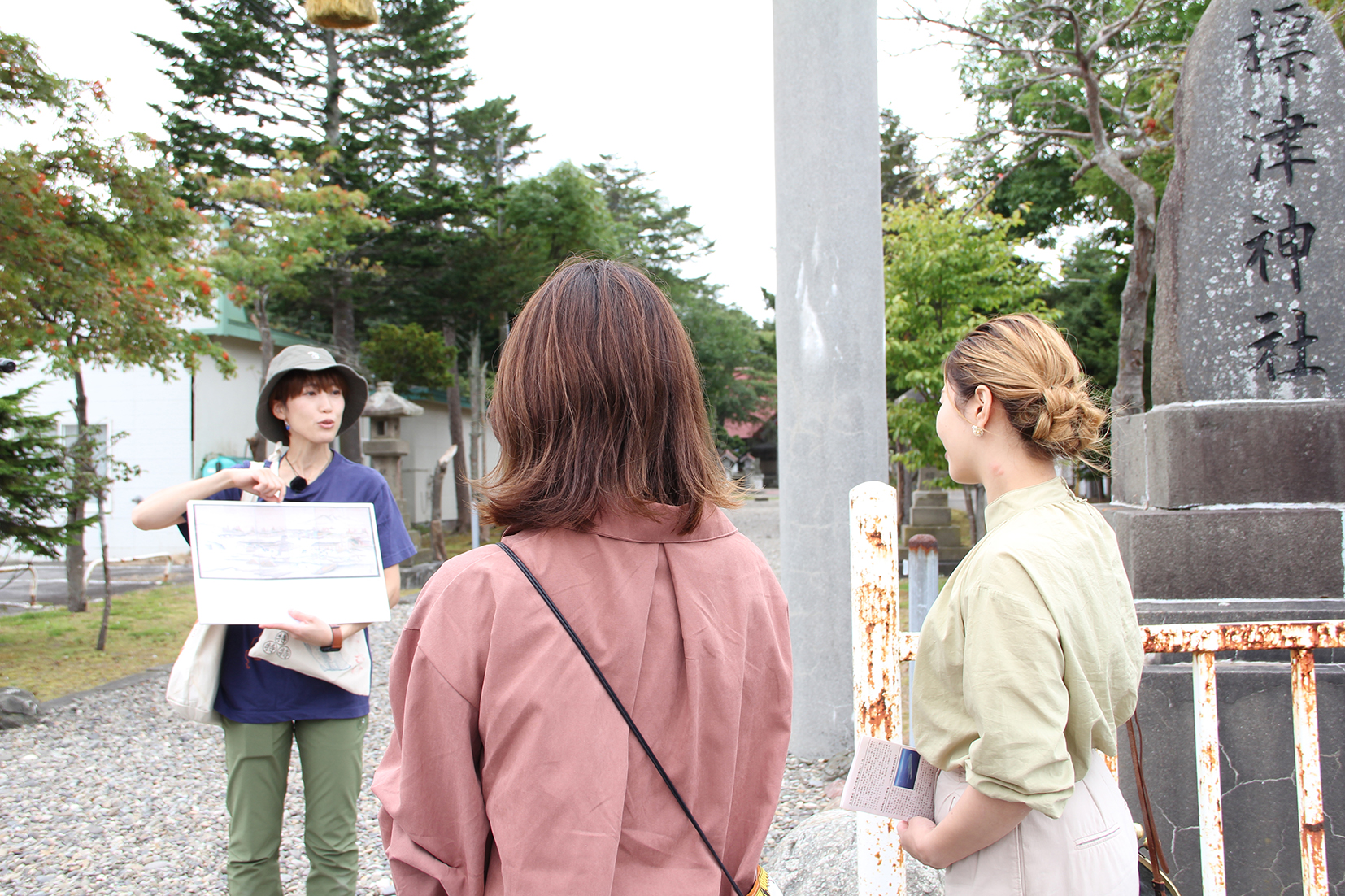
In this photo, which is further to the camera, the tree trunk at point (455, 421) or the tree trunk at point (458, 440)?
the tree trunk at point (458, 440)

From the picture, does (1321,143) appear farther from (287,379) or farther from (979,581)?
(287,379)

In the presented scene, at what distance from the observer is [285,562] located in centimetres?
234

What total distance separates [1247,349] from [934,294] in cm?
846

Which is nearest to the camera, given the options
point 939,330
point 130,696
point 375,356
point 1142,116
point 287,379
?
point 287,379

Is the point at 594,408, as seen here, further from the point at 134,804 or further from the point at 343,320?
the point at 343,320

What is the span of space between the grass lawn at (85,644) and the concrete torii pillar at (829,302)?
5469 mm

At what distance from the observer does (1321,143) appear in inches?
138

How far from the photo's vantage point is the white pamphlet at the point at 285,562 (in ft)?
7.41

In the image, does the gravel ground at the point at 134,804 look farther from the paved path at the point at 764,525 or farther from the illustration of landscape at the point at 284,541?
the paved path at the point at 764,525

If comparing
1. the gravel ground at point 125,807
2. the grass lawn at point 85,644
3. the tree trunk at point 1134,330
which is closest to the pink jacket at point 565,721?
the gravel ground at point 125,807

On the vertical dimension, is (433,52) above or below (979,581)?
above

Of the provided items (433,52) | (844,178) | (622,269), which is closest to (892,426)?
(844,178)

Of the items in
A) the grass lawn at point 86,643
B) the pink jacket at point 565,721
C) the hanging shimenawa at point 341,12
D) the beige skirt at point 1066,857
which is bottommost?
the grass lawn at point 86,643

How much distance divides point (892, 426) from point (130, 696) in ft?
29.3
